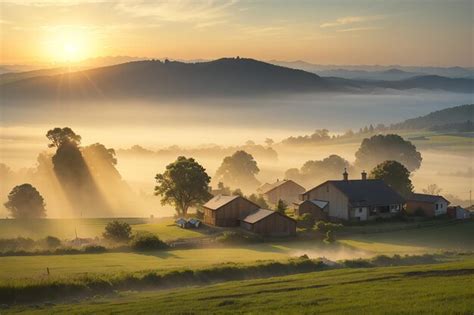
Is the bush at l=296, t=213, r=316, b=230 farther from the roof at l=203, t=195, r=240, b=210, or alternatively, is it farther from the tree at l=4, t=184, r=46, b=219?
the tree at l=4, t=184, r=46, b=219

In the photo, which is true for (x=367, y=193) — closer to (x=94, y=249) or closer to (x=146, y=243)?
(x=146, y=243)

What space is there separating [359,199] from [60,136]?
5287 cm

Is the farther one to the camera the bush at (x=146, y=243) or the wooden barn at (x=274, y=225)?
the wooden barn at (x=274, y=225)

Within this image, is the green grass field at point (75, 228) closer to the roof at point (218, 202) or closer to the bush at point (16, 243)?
the bush at point (16, 243)

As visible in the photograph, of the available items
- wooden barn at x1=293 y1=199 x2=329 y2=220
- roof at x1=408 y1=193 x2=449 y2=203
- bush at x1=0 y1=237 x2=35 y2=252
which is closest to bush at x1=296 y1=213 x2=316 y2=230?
wooden barn at x1=293 y1=199 x2=329 y2=220

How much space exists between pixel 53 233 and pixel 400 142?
4077 inches

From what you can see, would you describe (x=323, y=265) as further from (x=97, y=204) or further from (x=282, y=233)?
(x=97, y=204)

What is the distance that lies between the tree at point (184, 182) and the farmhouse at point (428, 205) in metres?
27.9

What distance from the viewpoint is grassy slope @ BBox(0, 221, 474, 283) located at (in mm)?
41531

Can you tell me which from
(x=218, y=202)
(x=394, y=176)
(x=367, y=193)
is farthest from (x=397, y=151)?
(x=218, y=202)

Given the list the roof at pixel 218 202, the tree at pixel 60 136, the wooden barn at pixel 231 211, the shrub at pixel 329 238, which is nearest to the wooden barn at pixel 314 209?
the wooden barn at pixel 231 211

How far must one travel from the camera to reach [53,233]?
6631 centimetres

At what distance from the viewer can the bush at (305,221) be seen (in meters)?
70.9

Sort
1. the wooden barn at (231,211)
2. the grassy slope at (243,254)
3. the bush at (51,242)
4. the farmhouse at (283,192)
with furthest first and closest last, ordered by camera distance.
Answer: the farmhouse at (283,192)
the wooden barn at (231,211)
the bush at (51,242)
the grassy slope at (243,254)
